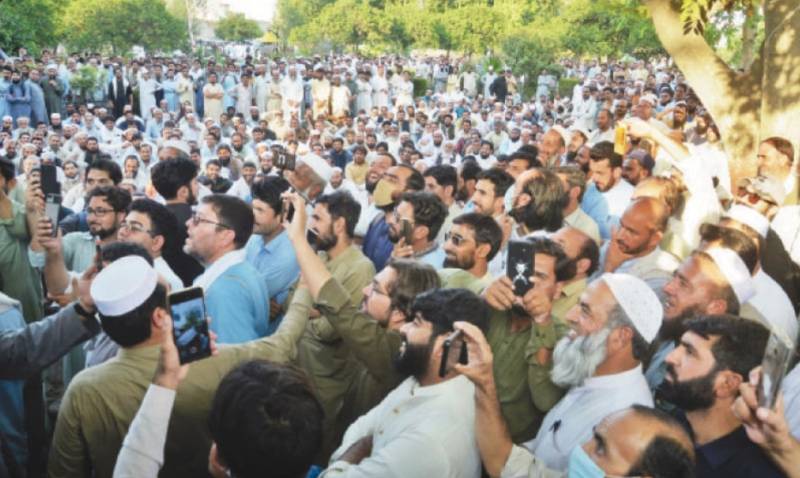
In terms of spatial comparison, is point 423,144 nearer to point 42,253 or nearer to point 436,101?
point 436,101

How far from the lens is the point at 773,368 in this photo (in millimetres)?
1960

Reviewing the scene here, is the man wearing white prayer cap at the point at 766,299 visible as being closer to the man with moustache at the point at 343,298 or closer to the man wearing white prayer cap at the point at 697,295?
the man wearing white prayer cap at the point at 697,295

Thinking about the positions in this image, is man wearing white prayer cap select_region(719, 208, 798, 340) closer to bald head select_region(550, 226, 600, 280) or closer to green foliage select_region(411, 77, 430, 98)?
bald head select_region(550, 226, 600, 280)

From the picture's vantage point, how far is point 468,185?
7.05 m

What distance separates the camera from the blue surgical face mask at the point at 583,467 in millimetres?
1999

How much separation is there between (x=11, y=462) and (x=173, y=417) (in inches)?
36.3

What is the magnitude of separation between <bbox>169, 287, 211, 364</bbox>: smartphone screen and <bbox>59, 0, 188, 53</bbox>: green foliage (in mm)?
28433

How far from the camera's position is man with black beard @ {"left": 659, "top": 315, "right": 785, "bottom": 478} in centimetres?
241

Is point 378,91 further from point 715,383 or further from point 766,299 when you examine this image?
point 715,383

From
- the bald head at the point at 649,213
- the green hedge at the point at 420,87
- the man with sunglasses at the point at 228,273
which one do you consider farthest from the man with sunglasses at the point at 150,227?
the green hedge at the point at 420,87

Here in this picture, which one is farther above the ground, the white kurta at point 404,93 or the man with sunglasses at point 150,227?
the man with sunglasses at point 150,227

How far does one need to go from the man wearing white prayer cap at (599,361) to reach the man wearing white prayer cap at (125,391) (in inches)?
46.8

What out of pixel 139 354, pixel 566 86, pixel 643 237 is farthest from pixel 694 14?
pixel 566 86

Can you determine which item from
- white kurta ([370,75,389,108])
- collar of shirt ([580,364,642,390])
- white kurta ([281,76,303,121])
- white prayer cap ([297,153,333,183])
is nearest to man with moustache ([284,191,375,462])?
white prayer cap ([297,153,333,183])
